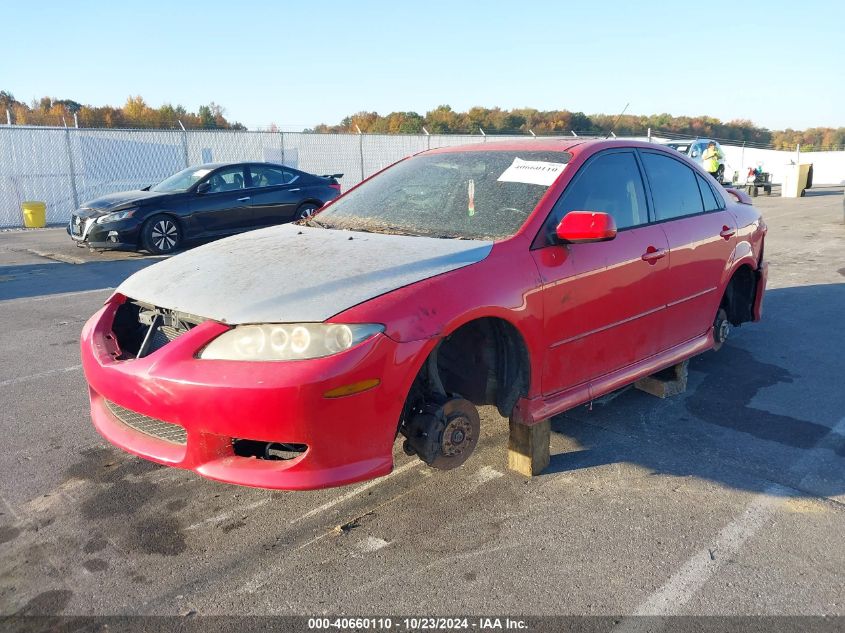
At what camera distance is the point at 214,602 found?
8.06 ft

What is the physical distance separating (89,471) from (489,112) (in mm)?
43447

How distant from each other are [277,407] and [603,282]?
182 centimetres

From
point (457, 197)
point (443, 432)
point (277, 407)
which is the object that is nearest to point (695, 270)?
point (457, 197)

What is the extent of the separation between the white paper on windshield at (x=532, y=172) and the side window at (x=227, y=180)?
27.7 feet

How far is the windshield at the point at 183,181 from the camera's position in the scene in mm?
10992

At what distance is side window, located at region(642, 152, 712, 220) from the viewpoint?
4039 millimetres

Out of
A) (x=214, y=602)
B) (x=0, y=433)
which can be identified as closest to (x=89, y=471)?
(x=0, y=433)

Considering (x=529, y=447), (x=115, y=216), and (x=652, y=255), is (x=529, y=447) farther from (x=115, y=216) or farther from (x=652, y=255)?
(x=115, y=216)

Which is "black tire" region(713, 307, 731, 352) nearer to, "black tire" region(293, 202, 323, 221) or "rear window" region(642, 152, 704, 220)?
"rear window" region(642, 152, 704, 220)

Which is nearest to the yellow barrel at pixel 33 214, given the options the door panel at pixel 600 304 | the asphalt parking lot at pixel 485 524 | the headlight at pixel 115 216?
the headlight at pixel 115 216

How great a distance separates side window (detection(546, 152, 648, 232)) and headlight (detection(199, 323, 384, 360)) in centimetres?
127

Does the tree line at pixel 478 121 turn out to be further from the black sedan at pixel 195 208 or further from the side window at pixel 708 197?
the side window at pixel 708 197

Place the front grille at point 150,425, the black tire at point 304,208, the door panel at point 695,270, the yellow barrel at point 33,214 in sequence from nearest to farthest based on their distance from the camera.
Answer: the front grille at point 150,425 → the door panel at point 695,270 → the black tire at point 304,208 → the yellow barrel at point 33,214

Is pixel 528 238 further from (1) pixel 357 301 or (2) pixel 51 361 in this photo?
(2) pixel 51 361
